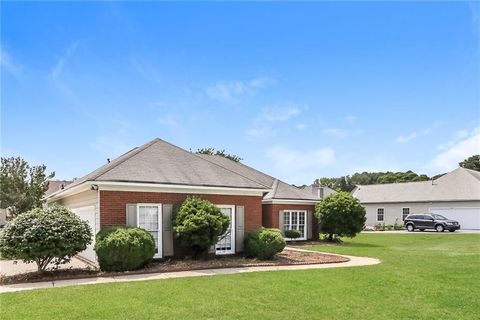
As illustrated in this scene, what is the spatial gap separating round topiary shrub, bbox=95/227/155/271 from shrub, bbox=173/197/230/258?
4.81 feet

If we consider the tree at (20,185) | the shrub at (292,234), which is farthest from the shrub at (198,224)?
the tree at (20,185)

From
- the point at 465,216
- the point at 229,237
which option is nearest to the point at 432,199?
the point at 465,216

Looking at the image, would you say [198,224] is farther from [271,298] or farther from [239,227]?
[271,298]

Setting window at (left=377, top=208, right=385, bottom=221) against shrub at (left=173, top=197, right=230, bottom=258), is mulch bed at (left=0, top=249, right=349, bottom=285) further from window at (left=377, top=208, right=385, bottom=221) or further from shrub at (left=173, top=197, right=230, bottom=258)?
window at (left=377, top=208, right=385, bottom=221)

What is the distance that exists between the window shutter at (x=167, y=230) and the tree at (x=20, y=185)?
1896cm

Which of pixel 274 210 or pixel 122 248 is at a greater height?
pixel 274 210

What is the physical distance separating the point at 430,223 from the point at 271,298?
109ft

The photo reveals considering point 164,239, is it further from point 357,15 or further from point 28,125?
point 357,15

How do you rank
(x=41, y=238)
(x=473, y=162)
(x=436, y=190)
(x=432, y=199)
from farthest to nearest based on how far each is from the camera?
1. (x=473, y=162)
2. (x=436, y=190)
3. (x=432, y=199)
4. (x=41, y=238)

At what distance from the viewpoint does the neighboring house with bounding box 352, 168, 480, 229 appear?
131ft

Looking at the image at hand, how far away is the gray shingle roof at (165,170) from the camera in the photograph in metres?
14.4

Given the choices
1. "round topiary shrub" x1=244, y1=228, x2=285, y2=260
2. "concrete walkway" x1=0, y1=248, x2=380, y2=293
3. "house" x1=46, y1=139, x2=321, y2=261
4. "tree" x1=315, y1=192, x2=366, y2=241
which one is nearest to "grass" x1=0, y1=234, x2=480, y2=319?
"concrete walkway" x1=0, y1=248, x2=380, y2=293

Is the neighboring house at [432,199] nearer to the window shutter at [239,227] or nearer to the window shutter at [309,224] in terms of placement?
the window shutter at [309,224]

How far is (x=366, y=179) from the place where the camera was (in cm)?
11294
